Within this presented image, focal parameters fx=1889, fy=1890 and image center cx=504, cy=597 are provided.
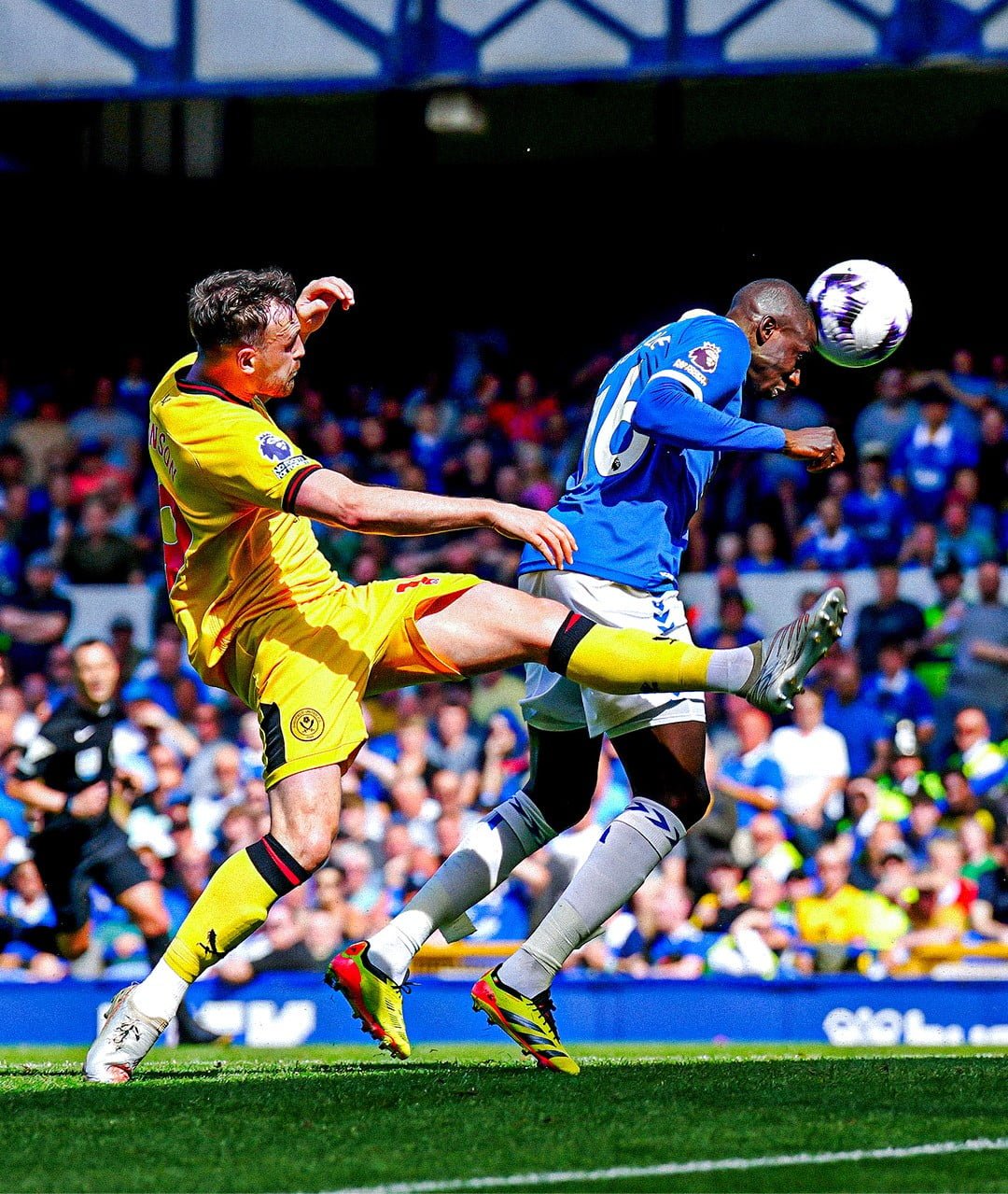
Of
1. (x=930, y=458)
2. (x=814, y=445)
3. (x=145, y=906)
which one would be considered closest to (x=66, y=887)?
(x=145, y=906)

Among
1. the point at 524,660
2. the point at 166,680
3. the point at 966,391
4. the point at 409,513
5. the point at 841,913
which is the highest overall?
the point at 966,391

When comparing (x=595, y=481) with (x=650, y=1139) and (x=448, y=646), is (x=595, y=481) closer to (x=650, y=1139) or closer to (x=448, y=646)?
(x=448, y=646)

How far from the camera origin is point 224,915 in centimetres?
523

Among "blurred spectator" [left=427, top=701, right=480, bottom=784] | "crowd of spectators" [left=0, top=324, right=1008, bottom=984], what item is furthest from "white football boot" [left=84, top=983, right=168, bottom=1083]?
"blurred spectator" [left=427, top=701, right=480, bottom=784]

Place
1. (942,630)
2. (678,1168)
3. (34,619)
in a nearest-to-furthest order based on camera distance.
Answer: (678,1168) → (942,630) → (34,619)

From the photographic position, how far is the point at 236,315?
5.45 m

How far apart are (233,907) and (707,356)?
211 cm

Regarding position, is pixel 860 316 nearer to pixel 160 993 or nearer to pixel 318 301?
pixel 318 301

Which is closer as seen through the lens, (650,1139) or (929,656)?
(650,1139)

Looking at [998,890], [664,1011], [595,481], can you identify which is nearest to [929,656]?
[998,890]

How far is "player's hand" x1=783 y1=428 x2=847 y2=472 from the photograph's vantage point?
5281 millimetres

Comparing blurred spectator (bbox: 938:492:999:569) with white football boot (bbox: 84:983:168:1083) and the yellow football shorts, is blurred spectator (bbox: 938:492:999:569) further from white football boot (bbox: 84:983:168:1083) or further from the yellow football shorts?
white football boot (bbox: 84:983:168:1083)

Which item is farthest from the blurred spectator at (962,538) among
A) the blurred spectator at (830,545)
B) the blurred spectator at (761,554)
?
the blurred spectator at (761,554)

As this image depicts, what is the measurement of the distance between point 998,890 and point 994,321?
7.05 metres
